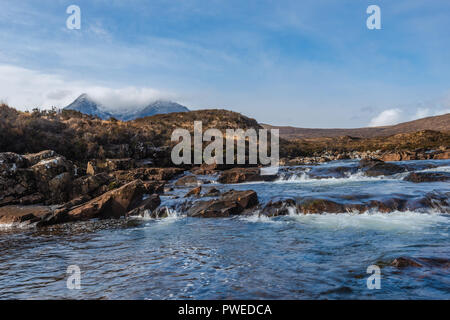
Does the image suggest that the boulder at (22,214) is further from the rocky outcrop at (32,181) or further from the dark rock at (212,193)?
the dark rock at (212,193)

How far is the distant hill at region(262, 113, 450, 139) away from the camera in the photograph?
10475 centimetres

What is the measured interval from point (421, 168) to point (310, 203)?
1557 cm

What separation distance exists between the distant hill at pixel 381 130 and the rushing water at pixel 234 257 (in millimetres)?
107326

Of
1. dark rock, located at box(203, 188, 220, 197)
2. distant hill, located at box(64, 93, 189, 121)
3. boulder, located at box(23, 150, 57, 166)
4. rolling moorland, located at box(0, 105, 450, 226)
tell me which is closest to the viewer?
rolling moorland, located at box(0, 105, 450, 226)

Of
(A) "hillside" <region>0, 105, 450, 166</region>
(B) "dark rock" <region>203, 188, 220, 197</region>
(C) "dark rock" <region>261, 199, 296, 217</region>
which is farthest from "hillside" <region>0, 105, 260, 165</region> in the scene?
(C) "dark rock" <region>261, 199, 296, 217</region>

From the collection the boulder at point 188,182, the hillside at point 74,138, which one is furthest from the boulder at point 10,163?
the boulder at point 188,182

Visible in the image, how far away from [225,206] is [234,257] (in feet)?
20.0

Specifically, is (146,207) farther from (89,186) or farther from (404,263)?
(404,263)

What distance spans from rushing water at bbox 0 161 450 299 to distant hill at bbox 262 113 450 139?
107326 mm

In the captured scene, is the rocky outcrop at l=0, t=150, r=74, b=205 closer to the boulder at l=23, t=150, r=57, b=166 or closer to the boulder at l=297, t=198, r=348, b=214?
the boulder at l=23, t=150, r=57, b=166

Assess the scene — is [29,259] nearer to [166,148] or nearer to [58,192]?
[58,192]

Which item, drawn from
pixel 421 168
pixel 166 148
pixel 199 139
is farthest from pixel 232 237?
pixel 199 139

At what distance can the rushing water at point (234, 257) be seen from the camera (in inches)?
203

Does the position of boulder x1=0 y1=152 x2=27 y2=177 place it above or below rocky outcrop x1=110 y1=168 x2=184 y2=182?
above
